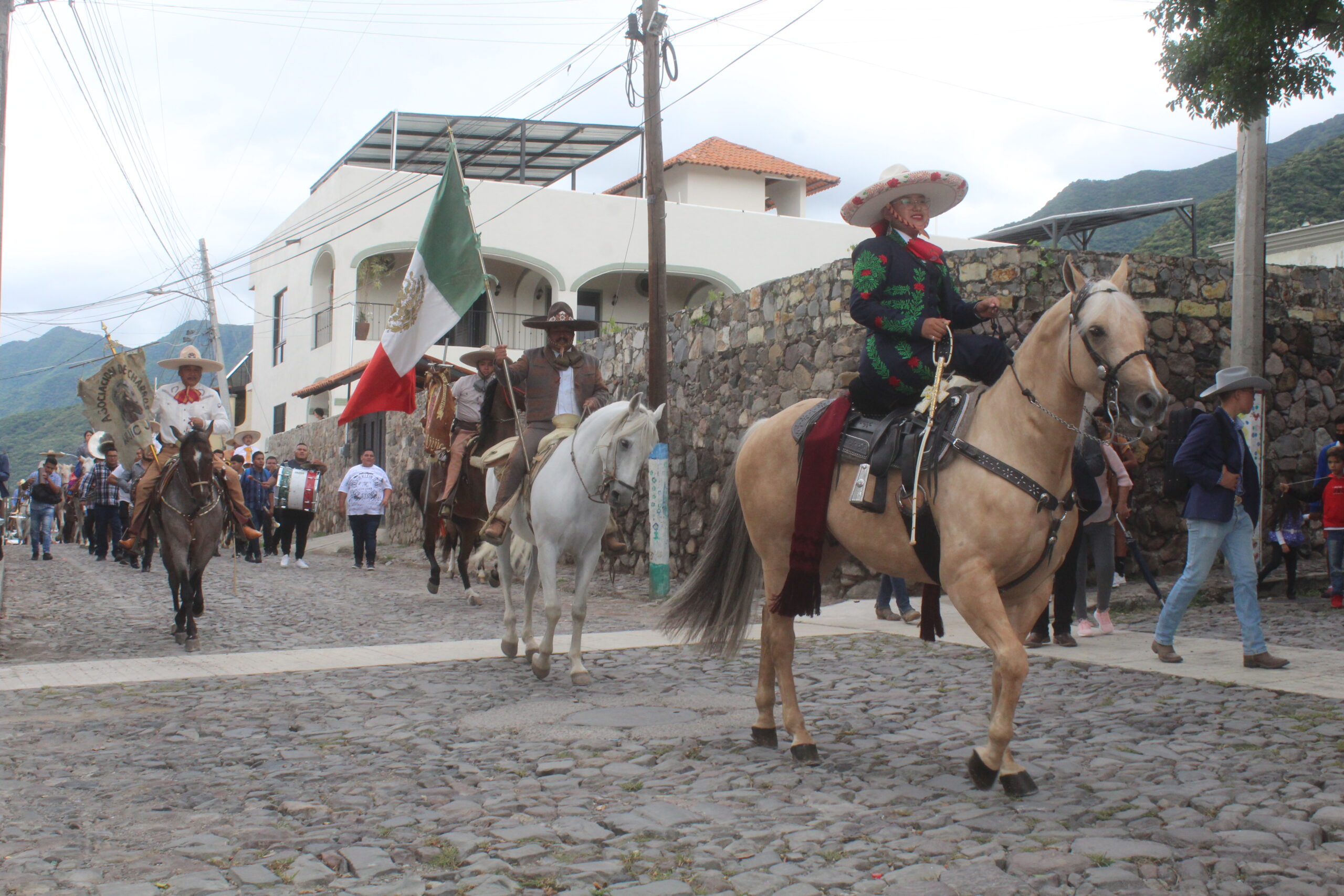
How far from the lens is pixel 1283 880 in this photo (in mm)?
3529

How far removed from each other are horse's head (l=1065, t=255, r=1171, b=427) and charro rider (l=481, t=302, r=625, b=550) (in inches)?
186

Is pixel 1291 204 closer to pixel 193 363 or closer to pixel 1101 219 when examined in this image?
pixel 1101 219

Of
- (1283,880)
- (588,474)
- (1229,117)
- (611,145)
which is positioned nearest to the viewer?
(1283,880)

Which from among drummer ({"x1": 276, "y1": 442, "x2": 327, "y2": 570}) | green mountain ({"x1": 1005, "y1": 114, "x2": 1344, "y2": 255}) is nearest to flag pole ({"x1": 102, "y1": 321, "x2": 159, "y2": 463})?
drummer ({"x1": 276, "y1": 442, "x2": 327, "y2": 570})

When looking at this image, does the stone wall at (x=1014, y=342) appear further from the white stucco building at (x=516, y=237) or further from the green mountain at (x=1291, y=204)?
the green mountain at (x=1291, y=204)

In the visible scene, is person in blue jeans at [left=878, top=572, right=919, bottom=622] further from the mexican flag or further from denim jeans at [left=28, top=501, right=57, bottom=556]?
denim jeans at [left=28, top=501, right=57, bottom=556]

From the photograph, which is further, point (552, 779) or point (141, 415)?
point (141, 415)

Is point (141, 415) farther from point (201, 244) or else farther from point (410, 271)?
point (201, 244)

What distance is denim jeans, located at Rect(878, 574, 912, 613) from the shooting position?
10.2m

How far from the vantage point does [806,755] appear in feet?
17.0

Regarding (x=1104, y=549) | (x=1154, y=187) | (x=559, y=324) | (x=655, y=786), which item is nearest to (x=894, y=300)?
(x=655, y=786)

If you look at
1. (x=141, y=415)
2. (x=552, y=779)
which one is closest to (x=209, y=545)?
(x=141, y=415)

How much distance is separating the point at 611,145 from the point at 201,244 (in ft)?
59.1

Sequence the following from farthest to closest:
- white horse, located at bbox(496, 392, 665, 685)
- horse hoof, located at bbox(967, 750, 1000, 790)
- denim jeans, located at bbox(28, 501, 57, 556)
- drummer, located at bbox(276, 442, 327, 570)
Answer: denim jeans, located at bbox(28, 501, 57, 556) < drummer, located at bbox(276, 442, 327, 570) < white horse, located at bbox(496, 392, 665, 685) < horse hoof, located at bbox(967, 750, 1000, 790)
